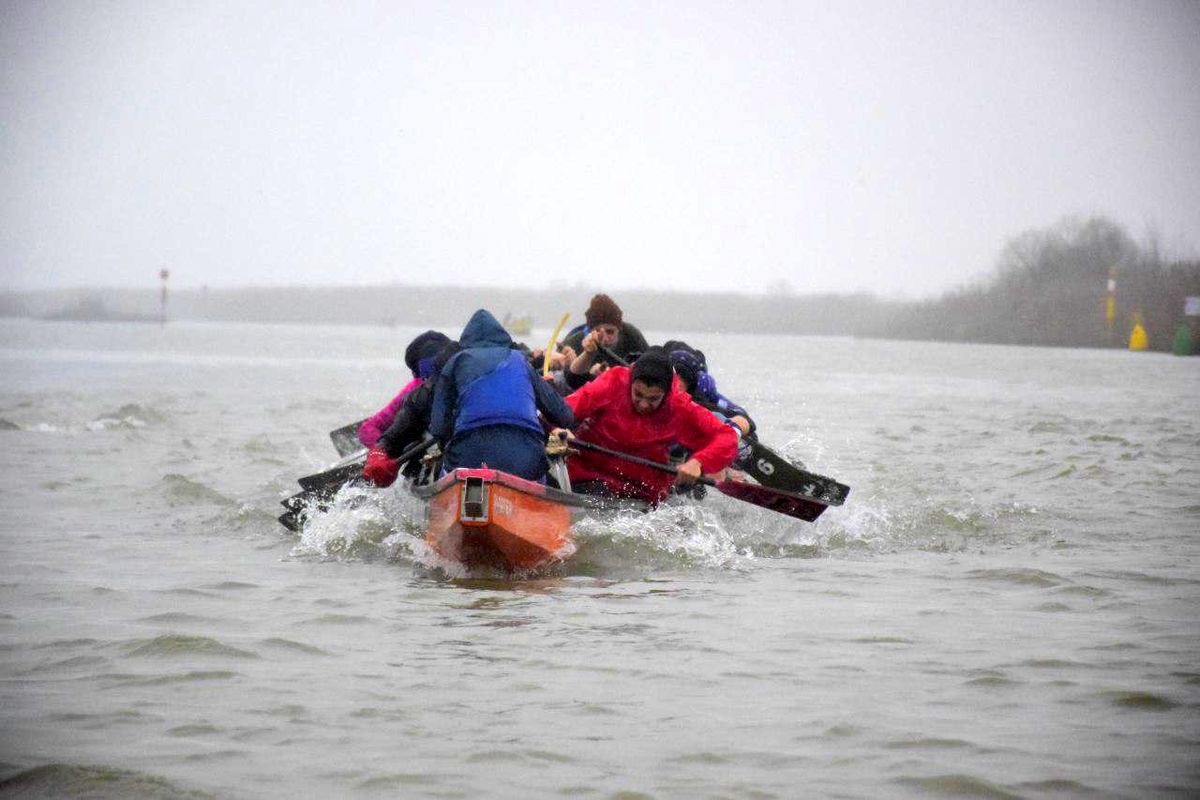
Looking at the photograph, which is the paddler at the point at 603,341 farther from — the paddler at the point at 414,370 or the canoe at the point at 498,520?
the canoe at the point at 498,520

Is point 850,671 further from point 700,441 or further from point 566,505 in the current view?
point 700,441

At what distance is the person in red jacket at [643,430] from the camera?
9.39 m

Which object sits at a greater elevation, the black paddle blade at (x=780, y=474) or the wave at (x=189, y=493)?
the black paddle blade at (x=780, y=474)

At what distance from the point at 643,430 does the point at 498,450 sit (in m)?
1.25

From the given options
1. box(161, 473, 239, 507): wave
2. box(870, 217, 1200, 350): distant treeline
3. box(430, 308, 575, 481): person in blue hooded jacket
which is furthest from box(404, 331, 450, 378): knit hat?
box(870, 217, 1200, 350): distant treeline

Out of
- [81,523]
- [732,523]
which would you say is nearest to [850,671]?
[732,523]

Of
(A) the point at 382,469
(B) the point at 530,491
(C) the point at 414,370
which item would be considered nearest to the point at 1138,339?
(C) the point at 414,370

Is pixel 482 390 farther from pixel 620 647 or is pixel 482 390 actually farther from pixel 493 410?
pixel 620 647

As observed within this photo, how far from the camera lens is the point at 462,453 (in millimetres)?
8977

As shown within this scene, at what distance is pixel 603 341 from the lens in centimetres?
1166

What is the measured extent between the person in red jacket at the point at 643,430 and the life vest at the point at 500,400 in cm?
67

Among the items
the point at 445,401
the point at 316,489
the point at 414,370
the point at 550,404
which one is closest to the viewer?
the point at 445,401

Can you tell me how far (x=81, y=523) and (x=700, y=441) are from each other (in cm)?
476

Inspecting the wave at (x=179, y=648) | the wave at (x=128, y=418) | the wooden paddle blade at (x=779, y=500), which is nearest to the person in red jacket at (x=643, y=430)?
the wooden paddle blade at (x=779, y=500)
